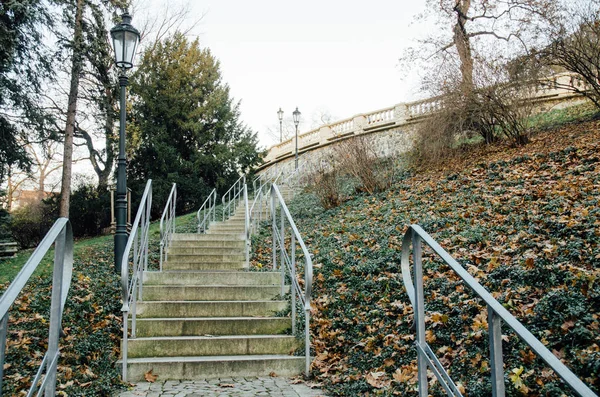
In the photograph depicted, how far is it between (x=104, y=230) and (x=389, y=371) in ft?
60.5

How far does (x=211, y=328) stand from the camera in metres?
4.95

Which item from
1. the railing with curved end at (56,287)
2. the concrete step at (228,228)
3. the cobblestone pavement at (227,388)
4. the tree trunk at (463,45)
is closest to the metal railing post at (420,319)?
the cobblestone pavement at (227,388)

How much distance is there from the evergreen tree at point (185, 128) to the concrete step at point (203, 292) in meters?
14.3

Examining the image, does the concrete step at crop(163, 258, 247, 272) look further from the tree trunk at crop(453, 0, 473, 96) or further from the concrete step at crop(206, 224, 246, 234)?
the tree trunk at crop(453, 0, 473, 96)

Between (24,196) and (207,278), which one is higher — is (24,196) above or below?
above

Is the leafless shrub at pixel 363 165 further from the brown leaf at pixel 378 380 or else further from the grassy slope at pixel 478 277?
the brown leaf at pixel 378 380

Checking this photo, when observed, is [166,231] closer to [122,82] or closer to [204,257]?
[204,257]

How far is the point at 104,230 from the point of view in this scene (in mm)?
20047

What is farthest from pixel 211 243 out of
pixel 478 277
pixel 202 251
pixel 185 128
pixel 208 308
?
pixel 185 128

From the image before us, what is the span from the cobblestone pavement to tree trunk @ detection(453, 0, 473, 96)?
9.44 meters

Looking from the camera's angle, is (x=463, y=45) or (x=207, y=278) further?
(x=463, y=45)

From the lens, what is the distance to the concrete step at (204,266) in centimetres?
727

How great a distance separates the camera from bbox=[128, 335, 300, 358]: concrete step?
4.57 metres

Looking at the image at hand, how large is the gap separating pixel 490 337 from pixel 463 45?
14.1 meters
